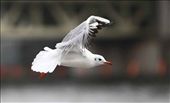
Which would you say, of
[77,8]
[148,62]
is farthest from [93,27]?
[148,62]

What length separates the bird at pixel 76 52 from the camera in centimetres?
109

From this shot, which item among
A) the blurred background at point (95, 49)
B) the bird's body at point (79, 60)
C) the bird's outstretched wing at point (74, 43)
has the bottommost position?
the bird's body at point (79, 60)

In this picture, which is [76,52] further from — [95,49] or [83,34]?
[95,49]

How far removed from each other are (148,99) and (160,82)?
3.68ft

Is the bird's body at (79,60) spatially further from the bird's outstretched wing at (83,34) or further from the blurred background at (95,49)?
the blurred background at (95,49)

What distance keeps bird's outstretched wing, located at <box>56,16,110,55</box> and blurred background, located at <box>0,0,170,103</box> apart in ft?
17.8

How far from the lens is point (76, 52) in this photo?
112 centimetres

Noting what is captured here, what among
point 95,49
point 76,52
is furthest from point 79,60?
point 95,49

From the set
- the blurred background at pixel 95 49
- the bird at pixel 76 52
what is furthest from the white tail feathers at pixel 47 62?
the blurred background at pixel 95 49

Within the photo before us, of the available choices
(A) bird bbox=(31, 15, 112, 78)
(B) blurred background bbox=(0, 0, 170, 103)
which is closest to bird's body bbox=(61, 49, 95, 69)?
(A) bird bbox=(31, 15, 112, 78)

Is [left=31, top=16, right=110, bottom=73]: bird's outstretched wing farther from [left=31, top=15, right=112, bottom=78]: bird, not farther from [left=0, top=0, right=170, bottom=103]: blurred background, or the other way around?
[left=0, top=0, right=170, bottom=103]: blurred background

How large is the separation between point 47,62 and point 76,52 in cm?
5

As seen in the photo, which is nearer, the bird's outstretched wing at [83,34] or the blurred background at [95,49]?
the bird's outstretched wing at [83,34]

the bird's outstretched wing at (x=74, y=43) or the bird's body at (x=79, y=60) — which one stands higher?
the bird's outstretched wing at (x=74, y=43)
